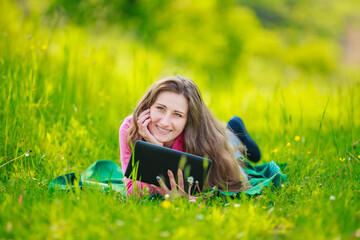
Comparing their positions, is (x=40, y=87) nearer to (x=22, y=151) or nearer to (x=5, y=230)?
(x=22, y=151)

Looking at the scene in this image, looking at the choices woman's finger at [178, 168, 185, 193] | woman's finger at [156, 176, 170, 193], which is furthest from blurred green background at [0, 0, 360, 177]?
woman's finger at [178, 168, 185, 193]

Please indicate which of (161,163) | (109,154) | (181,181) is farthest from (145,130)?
(109,154)

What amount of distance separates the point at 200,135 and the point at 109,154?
4.28 feet

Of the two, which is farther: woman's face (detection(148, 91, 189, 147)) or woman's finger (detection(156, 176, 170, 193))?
woman's face (detection(148, 91, 189, 147))

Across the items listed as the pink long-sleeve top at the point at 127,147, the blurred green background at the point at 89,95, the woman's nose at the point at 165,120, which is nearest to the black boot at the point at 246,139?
the blurred green background at the point at 89,95

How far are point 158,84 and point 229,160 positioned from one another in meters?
0.88

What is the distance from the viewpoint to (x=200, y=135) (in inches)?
124

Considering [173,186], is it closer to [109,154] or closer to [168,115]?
[168,115]

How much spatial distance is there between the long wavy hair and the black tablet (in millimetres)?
476

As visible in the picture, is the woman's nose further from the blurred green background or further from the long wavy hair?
the blurred green background

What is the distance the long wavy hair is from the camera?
304cm

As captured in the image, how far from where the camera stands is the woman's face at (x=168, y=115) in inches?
116

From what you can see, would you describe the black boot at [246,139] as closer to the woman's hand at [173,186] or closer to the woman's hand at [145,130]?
the woman's hand at [145,130]

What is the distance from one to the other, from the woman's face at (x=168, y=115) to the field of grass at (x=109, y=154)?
0.59m
